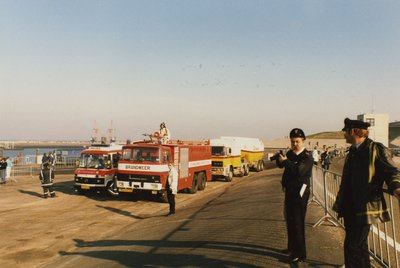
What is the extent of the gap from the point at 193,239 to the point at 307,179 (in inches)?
132

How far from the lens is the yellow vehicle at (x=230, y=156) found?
20.8 meters

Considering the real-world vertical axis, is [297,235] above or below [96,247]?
above

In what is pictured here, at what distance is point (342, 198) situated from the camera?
3562 mm

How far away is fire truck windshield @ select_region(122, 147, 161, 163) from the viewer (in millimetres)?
12430

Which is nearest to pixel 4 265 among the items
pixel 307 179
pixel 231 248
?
pixel 231 248

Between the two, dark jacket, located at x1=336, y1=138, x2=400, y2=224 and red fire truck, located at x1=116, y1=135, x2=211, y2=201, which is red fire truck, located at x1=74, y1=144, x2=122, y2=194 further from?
dark jacket, located at x1=336, y1=138, x2=400, y2=224

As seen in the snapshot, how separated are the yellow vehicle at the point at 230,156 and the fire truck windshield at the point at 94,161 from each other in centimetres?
894

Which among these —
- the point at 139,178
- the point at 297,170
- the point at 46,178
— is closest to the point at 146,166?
the point at 139,178

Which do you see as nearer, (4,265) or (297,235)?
(297,235)

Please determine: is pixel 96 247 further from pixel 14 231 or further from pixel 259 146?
pixel 259 146

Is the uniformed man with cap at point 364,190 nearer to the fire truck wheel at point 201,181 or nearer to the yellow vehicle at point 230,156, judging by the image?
the fire truck wheel at point 201,181

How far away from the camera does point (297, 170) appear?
172 inches

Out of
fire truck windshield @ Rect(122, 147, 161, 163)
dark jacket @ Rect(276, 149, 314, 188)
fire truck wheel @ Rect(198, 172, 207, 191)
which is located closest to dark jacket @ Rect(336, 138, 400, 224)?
dark jacket @ Rect(276, 149, 314, 188)

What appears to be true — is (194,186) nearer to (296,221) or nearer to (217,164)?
(217,164)
